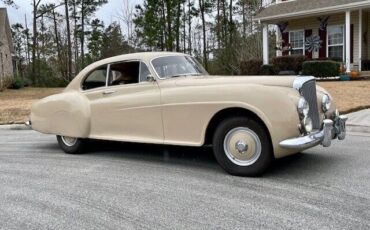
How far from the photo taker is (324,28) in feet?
75.6

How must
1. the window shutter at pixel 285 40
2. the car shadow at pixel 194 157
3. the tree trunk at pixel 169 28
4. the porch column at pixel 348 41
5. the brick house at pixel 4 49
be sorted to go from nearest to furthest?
the car shadow at pixel 194 157 → the porch column at pixel 348 41 → the window shutter at pixel 285 40 → the brick house at pixel 4 49 → the tree trunk at pixel 169 28

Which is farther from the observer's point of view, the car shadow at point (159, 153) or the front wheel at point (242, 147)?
the car shadow at point (159, 153)

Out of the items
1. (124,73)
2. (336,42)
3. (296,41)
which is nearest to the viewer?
(124,73)

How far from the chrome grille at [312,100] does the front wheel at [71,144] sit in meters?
3.75

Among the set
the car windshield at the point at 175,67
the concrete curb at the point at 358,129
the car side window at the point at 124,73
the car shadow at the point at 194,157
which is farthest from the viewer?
the concrete curb at the point at 358,129

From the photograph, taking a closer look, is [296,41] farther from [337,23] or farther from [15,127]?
[15,127]

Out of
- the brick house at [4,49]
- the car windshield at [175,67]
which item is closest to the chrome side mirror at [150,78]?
the car windshield at [175,67]

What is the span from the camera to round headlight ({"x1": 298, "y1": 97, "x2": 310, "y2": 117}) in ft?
17.0

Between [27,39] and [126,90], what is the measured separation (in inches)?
2163

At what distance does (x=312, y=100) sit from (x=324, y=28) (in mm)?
18844

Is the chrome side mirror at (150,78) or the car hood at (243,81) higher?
the chrome side mirror at (150,78)

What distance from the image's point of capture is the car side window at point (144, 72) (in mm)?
6484

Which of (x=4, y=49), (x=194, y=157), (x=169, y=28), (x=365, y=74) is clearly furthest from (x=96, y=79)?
(x=4, y=49)

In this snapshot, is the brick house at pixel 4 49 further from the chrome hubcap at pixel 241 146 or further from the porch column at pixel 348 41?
the chrome hubcap at pixel 241 146
